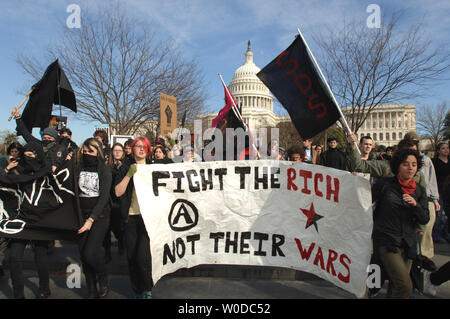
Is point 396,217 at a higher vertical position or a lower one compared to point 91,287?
higher

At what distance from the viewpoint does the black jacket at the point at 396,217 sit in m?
3.02

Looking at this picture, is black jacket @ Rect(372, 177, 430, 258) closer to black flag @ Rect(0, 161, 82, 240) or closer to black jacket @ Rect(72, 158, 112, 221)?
black jacket @ Rect(72, 158, 112, 221)

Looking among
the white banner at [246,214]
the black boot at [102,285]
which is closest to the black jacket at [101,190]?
the white banner at [246,214]

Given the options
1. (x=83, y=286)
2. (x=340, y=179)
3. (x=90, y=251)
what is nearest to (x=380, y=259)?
(x=340, y=179)

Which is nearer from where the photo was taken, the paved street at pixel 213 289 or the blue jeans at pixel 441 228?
the paved street at pixel 213 289

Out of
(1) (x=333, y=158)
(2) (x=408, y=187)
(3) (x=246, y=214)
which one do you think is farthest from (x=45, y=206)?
(1) (x=333, y=158)

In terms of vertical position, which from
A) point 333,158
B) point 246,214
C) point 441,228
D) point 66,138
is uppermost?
point 66,138

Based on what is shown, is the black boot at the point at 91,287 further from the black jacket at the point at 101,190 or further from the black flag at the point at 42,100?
the black flag at the point at 42,100

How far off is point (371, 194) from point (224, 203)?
5.10 ft

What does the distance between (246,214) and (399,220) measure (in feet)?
5.06

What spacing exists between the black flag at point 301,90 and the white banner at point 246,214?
0.79 meters

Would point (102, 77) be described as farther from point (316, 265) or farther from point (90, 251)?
point (316, 265)

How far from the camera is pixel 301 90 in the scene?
13.9 feet

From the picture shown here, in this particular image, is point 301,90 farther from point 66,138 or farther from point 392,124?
point 392,124
